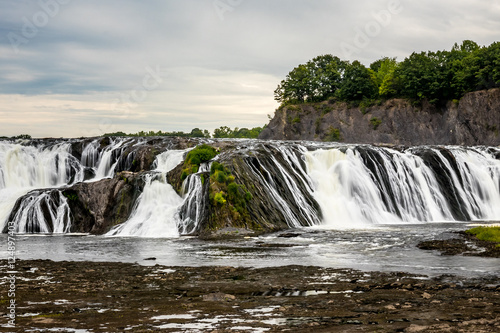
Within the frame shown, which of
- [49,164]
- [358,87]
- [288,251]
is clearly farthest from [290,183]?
[358,87]

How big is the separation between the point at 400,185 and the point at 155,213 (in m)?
19.2

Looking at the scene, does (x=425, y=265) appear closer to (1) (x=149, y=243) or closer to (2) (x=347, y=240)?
(2) (x=347, y=240)

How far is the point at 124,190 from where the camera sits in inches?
1359

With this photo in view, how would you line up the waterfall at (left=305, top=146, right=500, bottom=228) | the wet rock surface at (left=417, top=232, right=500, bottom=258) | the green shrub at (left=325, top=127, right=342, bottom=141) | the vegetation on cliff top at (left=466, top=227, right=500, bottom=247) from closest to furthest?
the wet rock surface at (left=417, top=232, right=500, bottom=258) < the vegetation on cliff top at (left=466, top=227, right=500, bottom=247) < the waterfall at (left=305, top=146, right=500, bottom=228) < the green shrub at (left=325, top=127, right=342, bottom=141)

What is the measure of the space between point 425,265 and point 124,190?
21.4 m

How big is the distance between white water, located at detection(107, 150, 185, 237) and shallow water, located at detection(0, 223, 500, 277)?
1.99 metres

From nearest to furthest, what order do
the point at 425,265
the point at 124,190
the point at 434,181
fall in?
the point at 425,265 < the point at 124,190 < the point at 434,181

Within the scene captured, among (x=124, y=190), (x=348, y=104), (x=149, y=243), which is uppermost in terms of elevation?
(x=348, y=104)

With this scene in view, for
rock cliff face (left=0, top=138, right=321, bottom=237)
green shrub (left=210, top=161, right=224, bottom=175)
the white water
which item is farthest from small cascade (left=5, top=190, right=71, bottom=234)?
green shrub (left=210, top=161, right=224, bottom=175)

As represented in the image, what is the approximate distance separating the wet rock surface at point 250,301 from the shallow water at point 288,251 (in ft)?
5.79

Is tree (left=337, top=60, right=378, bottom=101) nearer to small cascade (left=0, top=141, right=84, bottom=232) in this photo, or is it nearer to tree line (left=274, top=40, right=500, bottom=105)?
tree line (left=274, top=40, right=500, bottom=105)

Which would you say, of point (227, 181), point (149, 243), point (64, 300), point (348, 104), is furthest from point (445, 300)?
point (348, 104)

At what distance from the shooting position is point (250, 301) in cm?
1272

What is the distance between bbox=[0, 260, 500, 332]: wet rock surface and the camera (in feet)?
33.5
